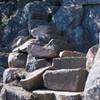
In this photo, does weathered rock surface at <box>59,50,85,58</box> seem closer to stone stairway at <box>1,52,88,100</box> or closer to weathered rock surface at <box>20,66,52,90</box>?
stone stairway at <box>1,52,88,100</box>

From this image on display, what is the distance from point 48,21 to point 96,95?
14.1 feet

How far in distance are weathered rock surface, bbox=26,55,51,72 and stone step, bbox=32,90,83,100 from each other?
936 mm

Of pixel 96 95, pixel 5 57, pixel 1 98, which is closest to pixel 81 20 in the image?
pixel 5 57

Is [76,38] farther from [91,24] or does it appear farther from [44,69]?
[44,69]

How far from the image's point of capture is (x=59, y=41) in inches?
366

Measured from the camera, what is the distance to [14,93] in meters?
8.11

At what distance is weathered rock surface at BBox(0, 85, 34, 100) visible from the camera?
7.94m

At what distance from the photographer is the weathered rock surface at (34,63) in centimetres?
889

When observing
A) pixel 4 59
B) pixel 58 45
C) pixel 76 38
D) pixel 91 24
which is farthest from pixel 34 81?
pixel 91 24

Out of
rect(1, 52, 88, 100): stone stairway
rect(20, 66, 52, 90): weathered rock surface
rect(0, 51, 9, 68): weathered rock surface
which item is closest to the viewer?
rect(1, 52, 88, 100): stone stairway

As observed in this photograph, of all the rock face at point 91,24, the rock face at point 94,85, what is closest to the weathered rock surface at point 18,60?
the rock face at point 91,24

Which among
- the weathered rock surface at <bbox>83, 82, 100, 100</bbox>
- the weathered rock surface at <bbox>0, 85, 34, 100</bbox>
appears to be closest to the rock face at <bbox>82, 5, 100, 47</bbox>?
the weathered rock surface at <bbox>0, 85, 34, 100</bbox>

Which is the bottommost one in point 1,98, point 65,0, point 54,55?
point 1,98

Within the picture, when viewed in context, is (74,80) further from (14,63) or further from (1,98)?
(14,63)
